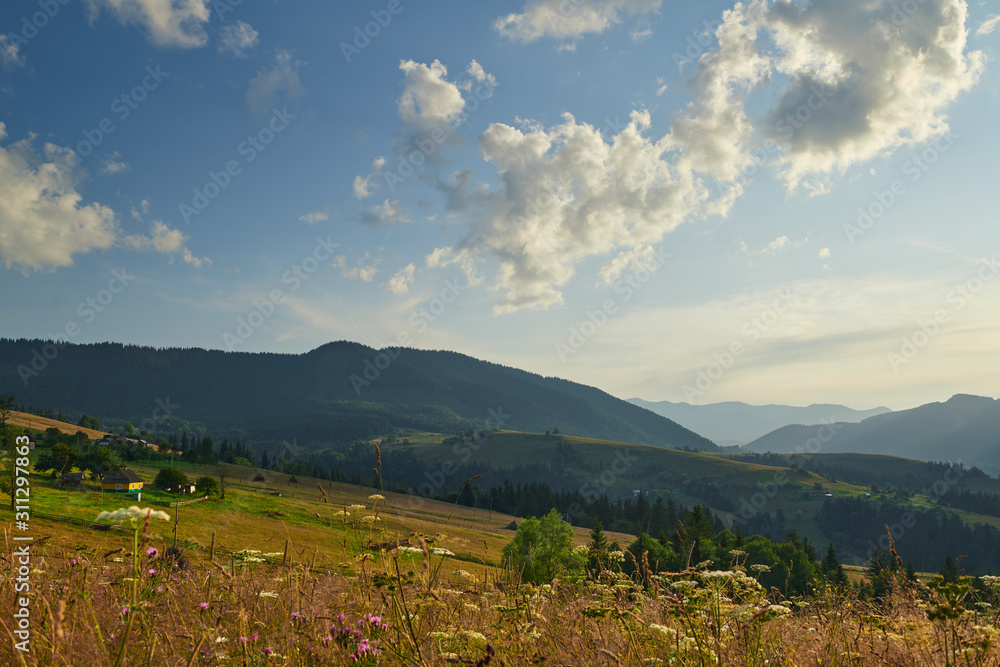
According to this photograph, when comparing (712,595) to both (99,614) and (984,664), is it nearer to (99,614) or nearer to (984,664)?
(984,664)

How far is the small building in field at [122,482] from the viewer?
84012mm

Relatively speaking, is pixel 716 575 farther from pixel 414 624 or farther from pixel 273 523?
pixel 273 523

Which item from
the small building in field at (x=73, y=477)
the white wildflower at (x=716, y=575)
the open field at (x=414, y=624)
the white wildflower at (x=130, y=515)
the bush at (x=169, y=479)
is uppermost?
the white wildflower at (x=130, y=515)

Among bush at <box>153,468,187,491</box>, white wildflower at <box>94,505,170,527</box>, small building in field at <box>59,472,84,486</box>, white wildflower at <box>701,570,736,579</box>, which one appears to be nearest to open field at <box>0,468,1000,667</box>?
white wildflower at <box>94,505,170,527</box>

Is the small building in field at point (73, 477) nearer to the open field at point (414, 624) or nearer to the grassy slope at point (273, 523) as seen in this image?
the grassy slope at point (273, 523)

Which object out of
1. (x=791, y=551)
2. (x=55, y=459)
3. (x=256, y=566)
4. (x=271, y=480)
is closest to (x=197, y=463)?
(x=271, y=480)

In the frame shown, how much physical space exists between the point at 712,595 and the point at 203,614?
16.8 ft

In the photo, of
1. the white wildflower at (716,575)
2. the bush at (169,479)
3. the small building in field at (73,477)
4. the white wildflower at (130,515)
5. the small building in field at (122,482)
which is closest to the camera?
the white wildflower at (130,515)

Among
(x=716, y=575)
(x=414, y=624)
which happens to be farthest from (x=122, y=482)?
(x=716, y=575)

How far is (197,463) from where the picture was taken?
16188 cm

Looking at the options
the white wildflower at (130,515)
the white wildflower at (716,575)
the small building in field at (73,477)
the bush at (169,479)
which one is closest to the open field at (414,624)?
the white wildflower at (130,515)

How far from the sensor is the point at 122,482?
84.8 m

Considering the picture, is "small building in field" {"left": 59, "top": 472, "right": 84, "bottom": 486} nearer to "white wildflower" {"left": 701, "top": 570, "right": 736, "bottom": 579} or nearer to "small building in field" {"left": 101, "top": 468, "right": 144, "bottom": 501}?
"small building in field" {"left": 101, "top": 468, "right": 144, "bottom": 501}

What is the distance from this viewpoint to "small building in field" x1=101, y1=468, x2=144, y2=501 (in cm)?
8401
